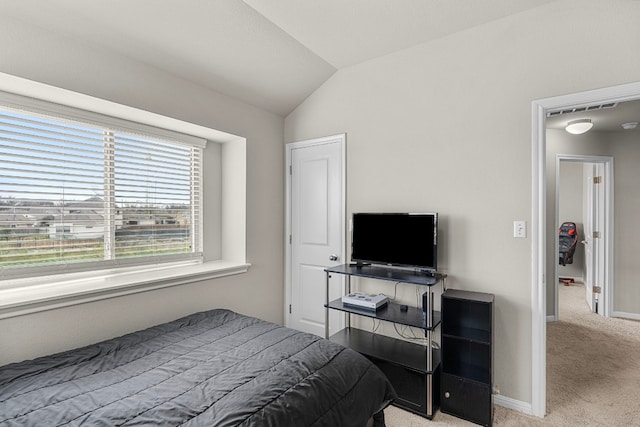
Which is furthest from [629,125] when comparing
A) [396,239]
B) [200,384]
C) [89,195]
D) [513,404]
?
[89,195]

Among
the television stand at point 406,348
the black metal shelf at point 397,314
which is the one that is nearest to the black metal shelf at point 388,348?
the television stand at point 406,348

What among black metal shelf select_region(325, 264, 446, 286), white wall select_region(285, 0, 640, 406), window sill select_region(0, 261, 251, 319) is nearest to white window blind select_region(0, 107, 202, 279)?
window sill select_region(0, 261, 251, 319)

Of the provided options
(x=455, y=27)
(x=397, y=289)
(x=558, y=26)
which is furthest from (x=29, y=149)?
(x=558, y=26)

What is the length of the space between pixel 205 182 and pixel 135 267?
3.25ft

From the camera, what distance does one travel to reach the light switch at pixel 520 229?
223cm

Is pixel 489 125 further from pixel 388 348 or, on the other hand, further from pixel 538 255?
pixel 388 348

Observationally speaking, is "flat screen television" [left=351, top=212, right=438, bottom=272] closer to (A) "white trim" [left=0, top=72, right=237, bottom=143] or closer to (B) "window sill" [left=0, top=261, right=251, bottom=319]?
(B) "window sill" [left=0, top=261, right=251, bottom=319]

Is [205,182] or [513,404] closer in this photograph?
[513,404]

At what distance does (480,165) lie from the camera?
2.39 meters

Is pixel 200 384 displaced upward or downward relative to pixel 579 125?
downward

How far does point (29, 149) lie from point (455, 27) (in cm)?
302

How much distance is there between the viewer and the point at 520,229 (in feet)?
7.35

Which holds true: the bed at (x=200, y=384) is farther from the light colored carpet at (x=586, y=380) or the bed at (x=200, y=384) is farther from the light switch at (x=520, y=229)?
the light switch at (x=520, y=229)

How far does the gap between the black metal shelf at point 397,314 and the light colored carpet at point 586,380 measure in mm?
622
